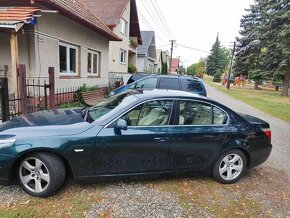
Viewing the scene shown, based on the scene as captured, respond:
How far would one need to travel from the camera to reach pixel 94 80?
44.2 feet

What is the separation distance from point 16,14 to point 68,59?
12.0 ft

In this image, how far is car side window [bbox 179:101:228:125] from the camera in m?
3.91

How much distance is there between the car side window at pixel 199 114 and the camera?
3906 millimetres

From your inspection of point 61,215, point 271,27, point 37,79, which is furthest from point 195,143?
point 271,27

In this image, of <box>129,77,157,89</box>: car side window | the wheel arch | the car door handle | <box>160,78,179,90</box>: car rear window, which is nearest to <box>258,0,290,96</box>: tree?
<box>160,78,179,90</box>: car rear window

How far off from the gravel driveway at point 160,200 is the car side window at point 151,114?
1036 millimetres

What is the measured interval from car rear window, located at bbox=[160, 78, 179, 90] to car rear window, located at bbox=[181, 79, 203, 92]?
0.96 ft

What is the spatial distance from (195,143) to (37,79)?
6656mm

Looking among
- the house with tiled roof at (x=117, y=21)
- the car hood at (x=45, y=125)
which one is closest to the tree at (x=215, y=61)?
the house with tiled roof at (x=117, y=21)

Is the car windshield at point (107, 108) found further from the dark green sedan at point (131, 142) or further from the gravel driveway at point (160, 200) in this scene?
the gravel driveway at point (160, 200)

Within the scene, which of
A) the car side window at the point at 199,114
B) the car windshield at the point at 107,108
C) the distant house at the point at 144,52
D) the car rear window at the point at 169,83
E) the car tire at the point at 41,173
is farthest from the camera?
the distant house at the point at 144,52

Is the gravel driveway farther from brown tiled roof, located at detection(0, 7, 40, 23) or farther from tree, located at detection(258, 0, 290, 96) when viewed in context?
tree, located at detection(258, 0, 290, 96)

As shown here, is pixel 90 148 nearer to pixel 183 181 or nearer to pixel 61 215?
pixel 61 215

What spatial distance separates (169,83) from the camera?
9.57 metres
